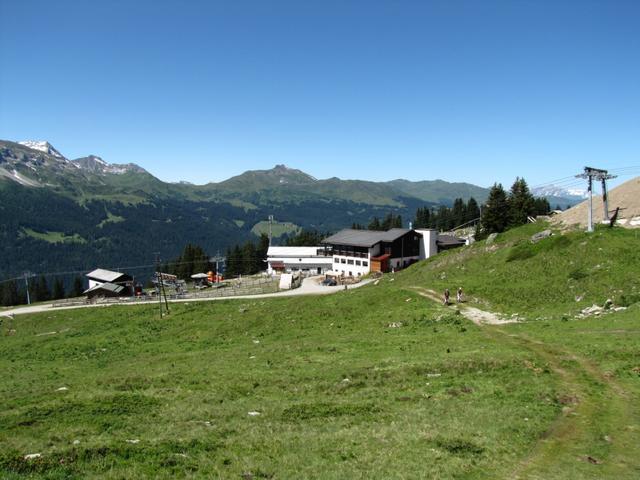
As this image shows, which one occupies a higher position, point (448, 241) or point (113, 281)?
point (448, 241)

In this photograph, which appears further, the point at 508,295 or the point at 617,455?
the point at 508,295

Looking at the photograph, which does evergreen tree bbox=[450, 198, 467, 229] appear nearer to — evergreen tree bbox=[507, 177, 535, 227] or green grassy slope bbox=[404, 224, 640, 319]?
evergreen tree bbox=[507, 177, 535, 227]

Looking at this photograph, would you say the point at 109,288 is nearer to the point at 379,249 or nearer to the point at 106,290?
the point at 106,290

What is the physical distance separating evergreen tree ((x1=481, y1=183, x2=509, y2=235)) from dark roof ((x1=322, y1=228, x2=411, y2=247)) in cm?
2719

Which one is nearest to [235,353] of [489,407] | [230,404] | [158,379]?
[158,379]

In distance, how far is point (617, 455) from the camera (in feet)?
45.5

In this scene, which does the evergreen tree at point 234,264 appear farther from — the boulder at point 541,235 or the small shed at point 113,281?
the boulder at point 541,235

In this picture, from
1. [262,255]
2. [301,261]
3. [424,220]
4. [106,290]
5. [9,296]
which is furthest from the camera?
[424,220]

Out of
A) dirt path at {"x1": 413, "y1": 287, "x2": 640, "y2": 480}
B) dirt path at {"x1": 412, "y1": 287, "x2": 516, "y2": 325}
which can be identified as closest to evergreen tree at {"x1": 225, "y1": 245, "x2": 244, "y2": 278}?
dirt path at {"x1": 412, "y1": 287, "x2": 516, "y2": 325}

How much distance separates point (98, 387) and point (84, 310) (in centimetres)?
5088

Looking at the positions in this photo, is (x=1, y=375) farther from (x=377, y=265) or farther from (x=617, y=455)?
(x=377, y=265)

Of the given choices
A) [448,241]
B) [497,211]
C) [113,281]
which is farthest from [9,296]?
[497,211]

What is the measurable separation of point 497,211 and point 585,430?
99.8 m

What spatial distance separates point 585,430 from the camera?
51.4ft
